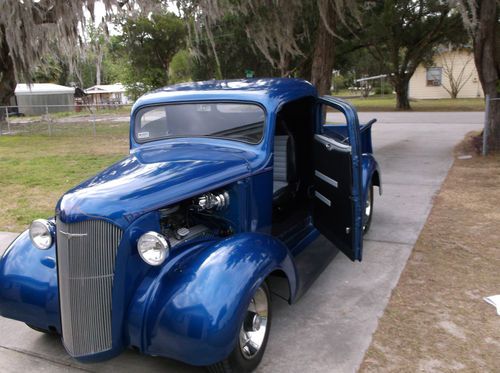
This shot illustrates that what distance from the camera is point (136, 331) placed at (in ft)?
8.32

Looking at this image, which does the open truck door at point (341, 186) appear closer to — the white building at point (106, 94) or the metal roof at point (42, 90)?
the metal roof at point (42, 90)

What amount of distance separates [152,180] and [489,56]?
8796 mm

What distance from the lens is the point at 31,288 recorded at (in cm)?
287

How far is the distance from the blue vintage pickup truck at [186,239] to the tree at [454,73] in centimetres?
3750

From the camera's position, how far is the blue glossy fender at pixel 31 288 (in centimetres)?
281

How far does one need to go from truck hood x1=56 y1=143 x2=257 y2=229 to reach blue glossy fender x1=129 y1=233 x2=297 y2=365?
40 cm

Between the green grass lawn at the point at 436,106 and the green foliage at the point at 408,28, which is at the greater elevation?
the green foliage at the point at 408,28

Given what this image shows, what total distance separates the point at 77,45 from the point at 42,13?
140 centimetres

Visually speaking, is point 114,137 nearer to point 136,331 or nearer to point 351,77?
point 136,331

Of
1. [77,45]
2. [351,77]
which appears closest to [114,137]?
[77,45]

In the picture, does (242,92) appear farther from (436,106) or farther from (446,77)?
(446,77)

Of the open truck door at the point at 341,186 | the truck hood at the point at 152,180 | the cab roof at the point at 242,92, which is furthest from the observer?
the cab roof at the point at 242,92

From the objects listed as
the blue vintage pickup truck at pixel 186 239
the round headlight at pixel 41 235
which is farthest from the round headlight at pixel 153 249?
the round headlight at pixel 41 235

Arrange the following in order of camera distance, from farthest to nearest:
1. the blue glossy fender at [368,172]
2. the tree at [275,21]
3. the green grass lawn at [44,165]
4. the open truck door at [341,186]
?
1. the tree at [275,21]
2. the green grass lawn at [44,165]
3. the blue glossy fender at [368,172]
4. the open truck door at [341,186]
